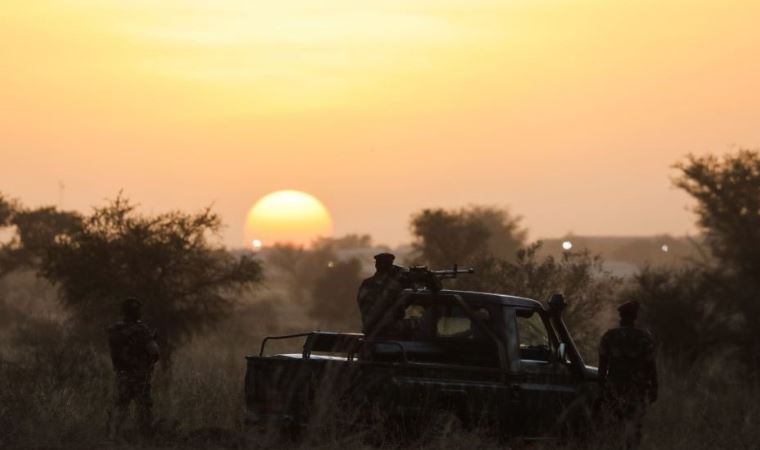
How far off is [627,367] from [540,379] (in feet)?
3.78

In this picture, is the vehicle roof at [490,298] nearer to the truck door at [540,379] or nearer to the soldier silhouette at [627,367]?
the truck door at [540,379]

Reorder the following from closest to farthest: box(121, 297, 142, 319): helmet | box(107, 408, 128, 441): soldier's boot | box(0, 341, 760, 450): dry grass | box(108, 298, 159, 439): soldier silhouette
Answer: box(0, 341, 760, 450): dry grass < box(107, 408, 128, 441): soldier's boot < box(121, 297, 142, 319): helmet < box(108, 298, 159, 439): soldier silhouette

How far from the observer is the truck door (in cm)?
1397

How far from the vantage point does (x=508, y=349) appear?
1384 cm

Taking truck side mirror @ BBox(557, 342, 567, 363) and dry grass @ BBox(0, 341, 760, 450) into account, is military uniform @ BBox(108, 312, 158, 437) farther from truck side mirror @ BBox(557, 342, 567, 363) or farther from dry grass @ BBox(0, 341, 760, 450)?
truck side mirror @ BBox(557, 342, 567, 363)

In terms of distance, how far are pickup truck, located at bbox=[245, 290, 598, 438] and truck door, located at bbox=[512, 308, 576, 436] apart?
0.01m

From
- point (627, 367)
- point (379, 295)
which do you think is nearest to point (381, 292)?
point (379, 295)

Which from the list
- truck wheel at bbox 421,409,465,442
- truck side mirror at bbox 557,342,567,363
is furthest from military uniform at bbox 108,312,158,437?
truck side mirror at bbox 557,342,567,363

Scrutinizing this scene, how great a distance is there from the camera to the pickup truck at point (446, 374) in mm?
13398

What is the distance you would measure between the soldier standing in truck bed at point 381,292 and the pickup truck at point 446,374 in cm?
14

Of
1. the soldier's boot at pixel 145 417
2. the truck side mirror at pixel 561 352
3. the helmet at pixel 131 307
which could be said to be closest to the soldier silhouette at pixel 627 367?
the truck side mirror at pixel 561 352

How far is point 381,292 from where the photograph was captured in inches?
575

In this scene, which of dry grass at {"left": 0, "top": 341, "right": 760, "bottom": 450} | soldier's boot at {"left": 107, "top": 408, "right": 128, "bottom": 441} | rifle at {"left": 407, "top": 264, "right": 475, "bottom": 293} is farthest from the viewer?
soldier's boot at {"left": 107, "top": 408, "right": 128, "bottom": 441}

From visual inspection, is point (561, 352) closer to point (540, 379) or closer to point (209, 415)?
point (540, 379)
